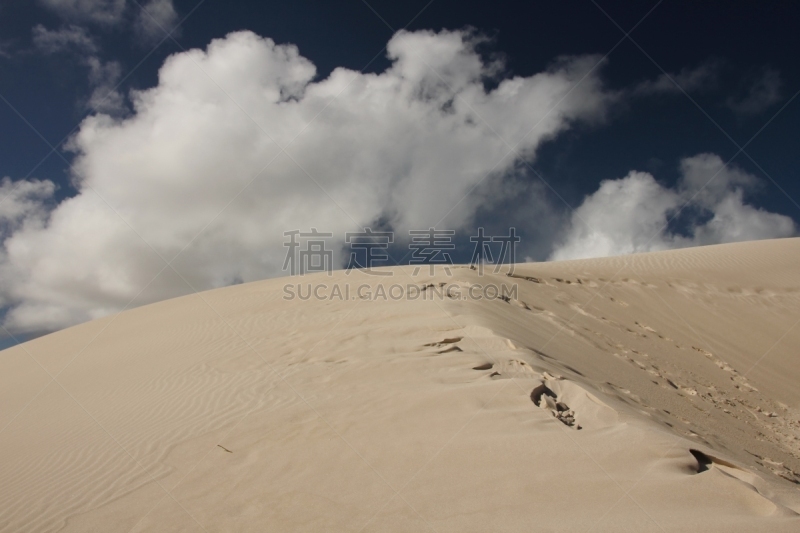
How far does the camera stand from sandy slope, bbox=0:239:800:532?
9.25ft

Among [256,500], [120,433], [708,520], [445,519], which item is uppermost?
[708,520]

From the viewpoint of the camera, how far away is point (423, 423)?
13.1 feet

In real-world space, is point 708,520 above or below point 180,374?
above

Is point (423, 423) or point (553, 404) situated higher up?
point (553, 404)

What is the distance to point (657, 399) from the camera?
5.52 metres

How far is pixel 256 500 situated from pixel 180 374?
536cm

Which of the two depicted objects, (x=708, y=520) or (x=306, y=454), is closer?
(x=708, y=520)

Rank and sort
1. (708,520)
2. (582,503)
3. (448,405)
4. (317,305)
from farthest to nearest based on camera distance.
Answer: (317,305) < (448,405) < (582,503) < (708,520)

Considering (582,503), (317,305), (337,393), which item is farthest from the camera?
(317,305)

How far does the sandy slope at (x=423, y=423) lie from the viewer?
9.25 ft

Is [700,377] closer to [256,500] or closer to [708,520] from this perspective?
[708,520]

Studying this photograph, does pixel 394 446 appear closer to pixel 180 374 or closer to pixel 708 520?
pixel 708 520

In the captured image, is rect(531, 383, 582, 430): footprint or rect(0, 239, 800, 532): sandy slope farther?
rect(531, 383, 582, 430): footprint

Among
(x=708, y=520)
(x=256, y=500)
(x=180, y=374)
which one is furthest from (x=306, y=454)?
(x=180, y=374)
